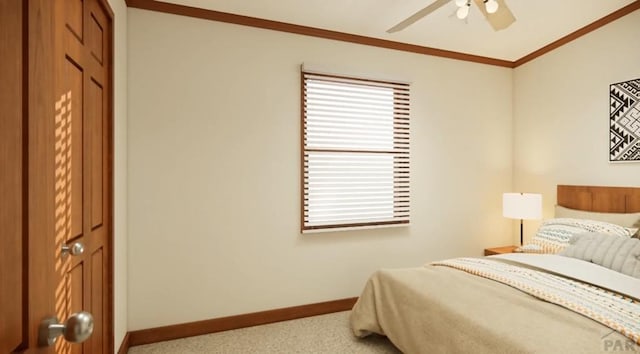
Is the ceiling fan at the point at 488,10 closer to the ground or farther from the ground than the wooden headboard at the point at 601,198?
farther from the ground

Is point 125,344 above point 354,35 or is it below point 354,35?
below

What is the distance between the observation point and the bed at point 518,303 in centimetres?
147

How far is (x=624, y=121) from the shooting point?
9.65 ft

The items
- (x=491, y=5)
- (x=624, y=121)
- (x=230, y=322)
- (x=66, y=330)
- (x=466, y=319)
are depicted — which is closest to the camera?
(x=66, y=330)

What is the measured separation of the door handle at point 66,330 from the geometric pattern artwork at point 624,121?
379 centimetres

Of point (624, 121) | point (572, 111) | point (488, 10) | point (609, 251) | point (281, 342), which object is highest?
point (488, 10)

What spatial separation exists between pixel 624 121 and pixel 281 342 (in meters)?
3.40

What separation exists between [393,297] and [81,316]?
1.99 meters

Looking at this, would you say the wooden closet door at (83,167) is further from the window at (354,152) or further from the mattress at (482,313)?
the mattress at (482,313)

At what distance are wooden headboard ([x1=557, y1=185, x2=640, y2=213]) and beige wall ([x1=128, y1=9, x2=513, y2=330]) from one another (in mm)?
1195

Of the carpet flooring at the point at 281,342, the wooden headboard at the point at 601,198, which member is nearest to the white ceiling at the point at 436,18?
the wooden headboard at the point at 601,198

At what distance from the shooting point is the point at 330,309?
10.3 feet

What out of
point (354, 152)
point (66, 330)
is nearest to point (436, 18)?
point (354, 152)

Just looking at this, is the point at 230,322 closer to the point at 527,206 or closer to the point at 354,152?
the point at 354,152
